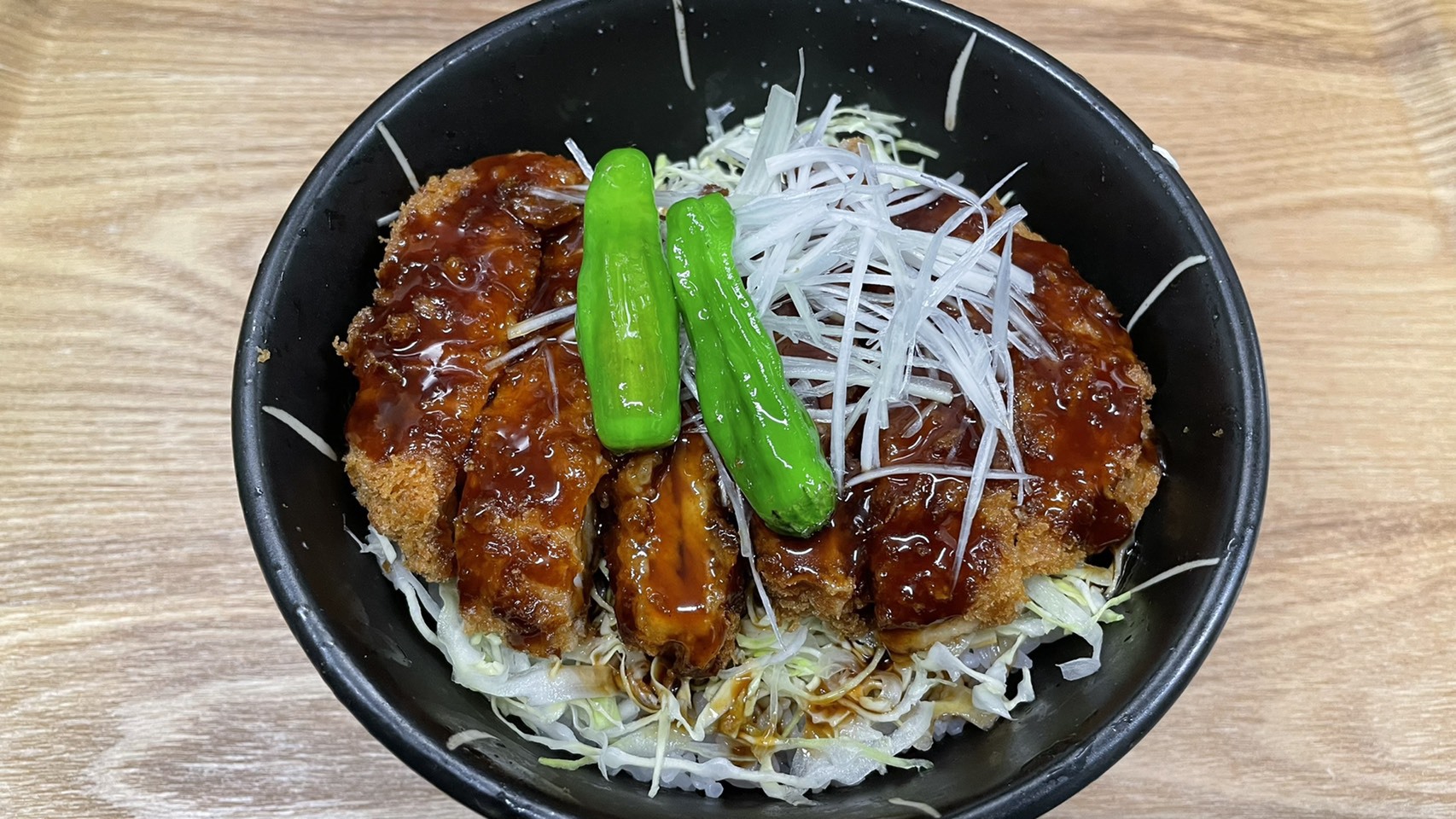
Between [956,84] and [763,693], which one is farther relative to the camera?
[956,84]

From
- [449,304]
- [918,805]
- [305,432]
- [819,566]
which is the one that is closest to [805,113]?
[449,304]

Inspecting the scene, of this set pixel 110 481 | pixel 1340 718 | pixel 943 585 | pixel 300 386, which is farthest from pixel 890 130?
pixel 110 481

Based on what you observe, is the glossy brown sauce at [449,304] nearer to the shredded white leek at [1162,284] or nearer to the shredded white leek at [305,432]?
the shredded white leek at [305,432]

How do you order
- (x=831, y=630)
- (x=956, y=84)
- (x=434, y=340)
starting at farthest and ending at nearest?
(x=956, y=84) < (x=831, y=630) < (x=434, y=340)

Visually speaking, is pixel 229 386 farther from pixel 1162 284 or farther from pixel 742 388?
pixel 1162 284

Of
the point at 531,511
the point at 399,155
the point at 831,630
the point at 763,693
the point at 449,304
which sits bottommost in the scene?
the point at 763,693

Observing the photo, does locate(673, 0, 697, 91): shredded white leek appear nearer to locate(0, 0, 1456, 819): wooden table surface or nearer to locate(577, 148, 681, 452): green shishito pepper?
locate(577, 148, 681, 452): green shishito pepper

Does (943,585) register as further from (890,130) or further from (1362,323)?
(1362,323)
